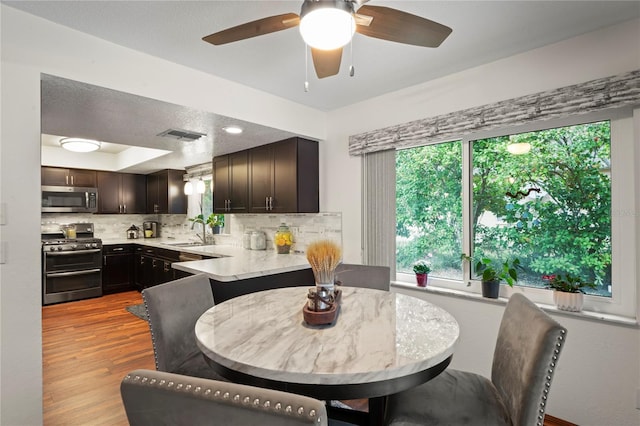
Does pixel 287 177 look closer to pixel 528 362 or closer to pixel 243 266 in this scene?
pixel 243 266

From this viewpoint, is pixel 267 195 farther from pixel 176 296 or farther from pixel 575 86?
pixel 575 86

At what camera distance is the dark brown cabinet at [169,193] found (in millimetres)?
5430

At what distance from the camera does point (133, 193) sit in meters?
6.00

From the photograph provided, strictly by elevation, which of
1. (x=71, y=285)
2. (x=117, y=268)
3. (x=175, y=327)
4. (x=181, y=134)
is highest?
(x=181, y=134)

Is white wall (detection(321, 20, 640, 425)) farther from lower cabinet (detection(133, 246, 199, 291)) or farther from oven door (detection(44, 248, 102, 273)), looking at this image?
oven door (detection(44, 248, 102, 273))

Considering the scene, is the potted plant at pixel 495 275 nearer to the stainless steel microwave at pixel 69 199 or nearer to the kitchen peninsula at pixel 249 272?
the kitchen peninsula at pixel 249 272

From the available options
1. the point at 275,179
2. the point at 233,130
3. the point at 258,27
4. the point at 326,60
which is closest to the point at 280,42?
the point at 326,60

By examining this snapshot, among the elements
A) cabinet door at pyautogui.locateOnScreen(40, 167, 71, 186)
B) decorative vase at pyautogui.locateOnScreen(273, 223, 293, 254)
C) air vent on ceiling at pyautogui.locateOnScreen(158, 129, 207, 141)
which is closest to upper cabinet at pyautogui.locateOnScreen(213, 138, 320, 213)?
decorative vase at pyautogui.locateOnScreen(273, 223, 293, 254)

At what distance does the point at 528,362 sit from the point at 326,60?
155cm

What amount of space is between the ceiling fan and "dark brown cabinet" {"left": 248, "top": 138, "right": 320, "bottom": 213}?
5.59 ft

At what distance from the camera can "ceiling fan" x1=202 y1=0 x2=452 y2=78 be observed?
113 cm

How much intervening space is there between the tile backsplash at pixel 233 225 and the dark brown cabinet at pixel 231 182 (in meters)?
0.38

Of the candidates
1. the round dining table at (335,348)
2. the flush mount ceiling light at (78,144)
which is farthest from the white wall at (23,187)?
the flush mount ceiling light at (78,144)

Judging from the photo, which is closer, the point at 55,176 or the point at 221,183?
the point at 221,183
